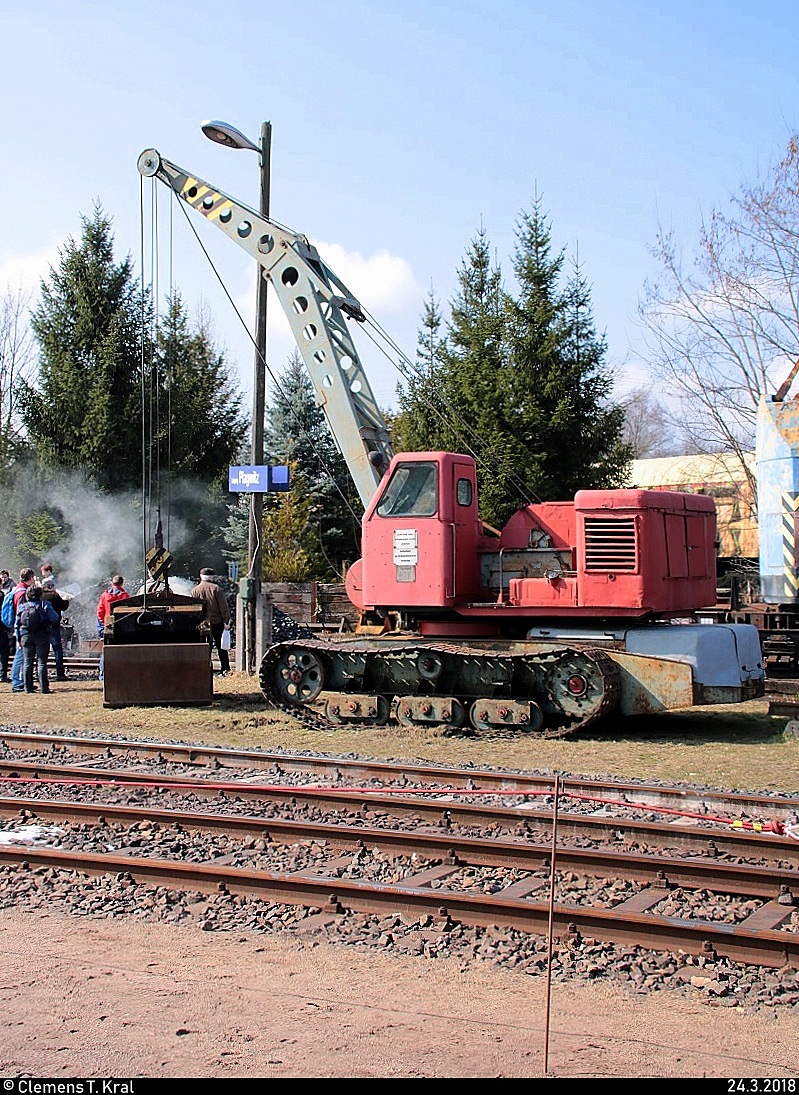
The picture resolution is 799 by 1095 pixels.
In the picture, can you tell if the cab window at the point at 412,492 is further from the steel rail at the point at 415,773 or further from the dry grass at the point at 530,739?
the steel rail at the point at 415,773

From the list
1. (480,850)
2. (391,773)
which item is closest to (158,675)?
(391,773)

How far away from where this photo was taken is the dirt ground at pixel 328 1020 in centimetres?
457

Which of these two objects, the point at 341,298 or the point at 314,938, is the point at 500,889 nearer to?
the point at 314,938

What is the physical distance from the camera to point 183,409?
34.5 metres

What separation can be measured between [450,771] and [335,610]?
52.2 feet

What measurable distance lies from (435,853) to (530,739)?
533cm

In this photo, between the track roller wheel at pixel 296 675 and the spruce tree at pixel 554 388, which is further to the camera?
the spruce tree at pixel 554 388

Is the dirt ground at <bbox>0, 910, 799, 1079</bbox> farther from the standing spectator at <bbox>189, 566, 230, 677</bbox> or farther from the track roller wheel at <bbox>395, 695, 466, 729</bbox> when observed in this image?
the standing spectator at <bbox>189, 566, 230, 677</bbox>

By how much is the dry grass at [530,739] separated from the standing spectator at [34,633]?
0.94 metres

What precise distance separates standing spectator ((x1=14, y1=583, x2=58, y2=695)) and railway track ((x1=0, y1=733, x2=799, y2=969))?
719 centimetres

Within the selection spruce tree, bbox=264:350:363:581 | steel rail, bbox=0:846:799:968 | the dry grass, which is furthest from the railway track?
spruce tree, bbox=264:350:363:581

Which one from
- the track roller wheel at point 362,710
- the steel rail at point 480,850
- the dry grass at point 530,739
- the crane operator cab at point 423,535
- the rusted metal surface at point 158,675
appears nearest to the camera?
the steel rail at point 480,850

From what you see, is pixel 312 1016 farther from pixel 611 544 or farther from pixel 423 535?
pixel 423 535

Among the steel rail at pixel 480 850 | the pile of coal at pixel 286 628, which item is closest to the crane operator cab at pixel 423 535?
the steel rail at pixel 480 850
